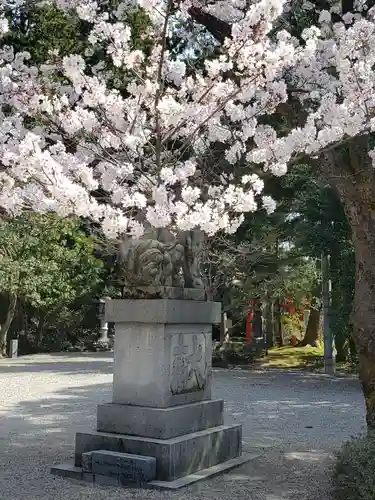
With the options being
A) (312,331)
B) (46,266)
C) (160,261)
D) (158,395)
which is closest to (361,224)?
(160,261)

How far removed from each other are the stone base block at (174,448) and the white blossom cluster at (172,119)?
75.8 inches

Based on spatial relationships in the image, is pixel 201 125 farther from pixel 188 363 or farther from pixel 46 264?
pixel 46 264

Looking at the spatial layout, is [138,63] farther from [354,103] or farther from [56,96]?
[354,103]

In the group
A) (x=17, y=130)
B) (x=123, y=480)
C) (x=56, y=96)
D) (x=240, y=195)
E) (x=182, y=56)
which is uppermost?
(x=182, y=56)

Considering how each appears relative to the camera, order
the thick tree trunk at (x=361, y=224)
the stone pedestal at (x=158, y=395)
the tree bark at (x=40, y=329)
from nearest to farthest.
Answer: the stone pedestal at (x=158, y=395)
the thick tree trunk at (x=361, y=224)
the tree bark at (x=40, y=329)

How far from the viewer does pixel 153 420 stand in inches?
235

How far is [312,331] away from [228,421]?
55.4ft

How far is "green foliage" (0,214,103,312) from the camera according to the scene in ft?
66.2

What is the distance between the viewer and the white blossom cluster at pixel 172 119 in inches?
235

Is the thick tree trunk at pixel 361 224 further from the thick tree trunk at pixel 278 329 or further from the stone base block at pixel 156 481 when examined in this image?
the thick tree trunk at pixel 278 329

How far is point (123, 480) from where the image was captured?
570 cm

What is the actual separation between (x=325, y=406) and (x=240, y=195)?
263 inches

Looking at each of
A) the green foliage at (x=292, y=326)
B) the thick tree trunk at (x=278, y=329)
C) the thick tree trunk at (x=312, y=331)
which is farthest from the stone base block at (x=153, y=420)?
the green foliage at (x=292, y=326)

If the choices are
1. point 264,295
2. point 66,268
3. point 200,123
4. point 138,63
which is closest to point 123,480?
point 200,123
